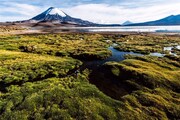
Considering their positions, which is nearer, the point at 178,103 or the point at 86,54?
the point at 178,103

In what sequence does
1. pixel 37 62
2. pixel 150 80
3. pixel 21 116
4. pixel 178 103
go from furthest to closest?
pixel 37 62, pixel 150 80, pixel 178 103, pixel 21 116

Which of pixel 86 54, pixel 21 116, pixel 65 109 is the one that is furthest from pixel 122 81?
pixel 86 54

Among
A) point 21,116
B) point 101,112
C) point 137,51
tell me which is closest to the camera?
point 21,116

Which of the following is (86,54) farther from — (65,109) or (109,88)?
(65,109)

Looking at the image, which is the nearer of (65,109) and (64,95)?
(65,109)

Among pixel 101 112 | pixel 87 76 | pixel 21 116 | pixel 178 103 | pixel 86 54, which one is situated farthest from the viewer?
pixel 86 54

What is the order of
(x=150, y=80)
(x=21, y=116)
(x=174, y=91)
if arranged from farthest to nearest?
(x=150, y=80) → (x=174, y=91) → (x=21, y=116)

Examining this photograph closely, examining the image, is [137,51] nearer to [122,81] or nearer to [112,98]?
[122,81]

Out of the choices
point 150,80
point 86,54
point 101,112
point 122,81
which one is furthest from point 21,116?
point 86,54
